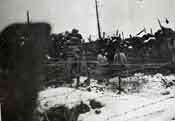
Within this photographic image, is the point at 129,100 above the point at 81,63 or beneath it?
beneath

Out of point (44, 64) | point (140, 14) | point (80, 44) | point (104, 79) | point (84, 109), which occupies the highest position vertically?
point (140, 14)

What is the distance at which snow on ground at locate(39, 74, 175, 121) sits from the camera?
1397 millimetres

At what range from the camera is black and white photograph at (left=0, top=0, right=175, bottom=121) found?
1.41 m

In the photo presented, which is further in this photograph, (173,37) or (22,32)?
(173,37)

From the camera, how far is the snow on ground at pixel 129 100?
4.58 feet

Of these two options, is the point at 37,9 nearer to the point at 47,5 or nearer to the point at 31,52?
the point at 47,5

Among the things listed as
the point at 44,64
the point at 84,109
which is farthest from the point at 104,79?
the point at 44,64

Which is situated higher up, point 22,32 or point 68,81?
point 22,32

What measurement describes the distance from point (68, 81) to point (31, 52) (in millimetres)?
272

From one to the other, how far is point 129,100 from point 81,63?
361 mm

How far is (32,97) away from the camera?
4.64ft

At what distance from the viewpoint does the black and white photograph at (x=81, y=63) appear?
1.41m

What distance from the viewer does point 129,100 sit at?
1.49 meters

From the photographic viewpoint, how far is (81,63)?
1448 millimetres
